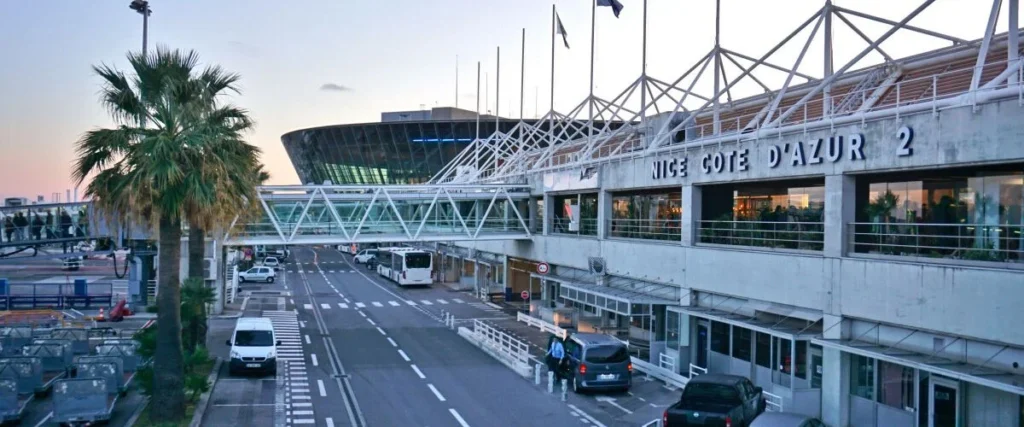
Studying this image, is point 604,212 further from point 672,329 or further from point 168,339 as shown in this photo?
point 168,339

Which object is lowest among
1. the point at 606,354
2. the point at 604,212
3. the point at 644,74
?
the point at 606,354

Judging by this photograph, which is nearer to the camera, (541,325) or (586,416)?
(586,416)

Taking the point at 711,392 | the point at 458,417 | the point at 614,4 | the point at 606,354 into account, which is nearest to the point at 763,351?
the point at 606,354

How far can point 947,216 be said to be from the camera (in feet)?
68.5

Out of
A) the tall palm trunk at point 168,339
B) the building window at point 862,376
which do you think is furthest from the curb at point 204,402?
the building window at point 862,376

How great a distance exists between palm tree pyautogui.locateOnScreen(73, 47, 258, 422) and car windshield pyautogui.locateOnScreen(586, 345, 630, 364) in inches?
461

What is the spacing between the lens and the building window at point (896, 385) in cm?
1939

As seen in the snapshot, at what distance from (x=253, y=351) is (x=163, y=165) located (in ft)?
32.9

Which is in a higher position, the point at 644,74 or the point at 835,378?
the point at 644,74

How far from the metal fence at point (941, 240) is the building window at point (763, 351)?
4160mm

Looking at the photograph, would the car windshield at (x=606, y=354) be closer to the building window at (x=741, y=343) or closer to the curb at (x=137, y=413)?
the building window at (x=741, y=343)

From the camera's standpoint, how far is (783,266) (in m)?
23.5

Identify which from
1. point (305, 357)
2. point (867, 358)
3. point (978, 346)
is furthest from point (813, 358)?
point (305, 357)

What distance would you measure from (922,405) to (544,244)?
86.5 ft
